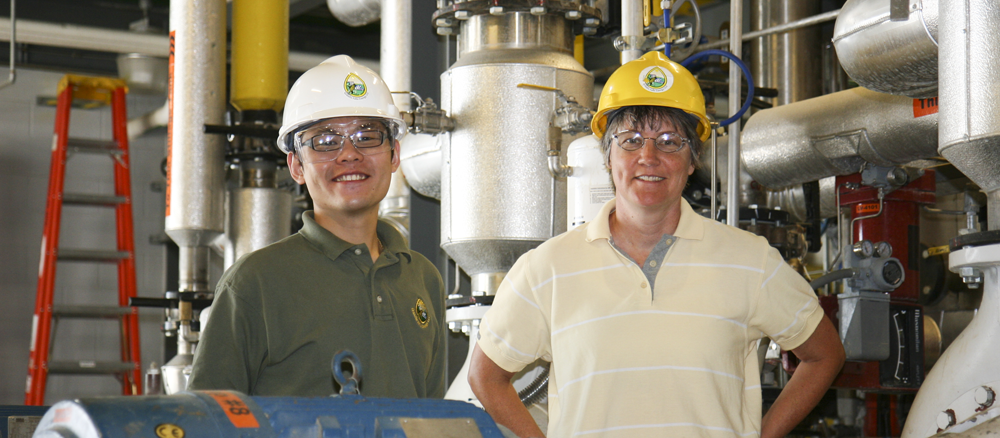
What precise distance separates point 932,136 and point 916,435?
711mm

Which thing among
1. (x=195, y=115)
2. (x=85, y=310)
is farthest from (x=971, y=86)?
(x=85, y=310)

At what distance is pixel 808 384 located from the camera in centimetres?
149

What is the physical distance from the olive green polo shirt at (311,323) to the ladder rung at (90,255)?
13.5 ft

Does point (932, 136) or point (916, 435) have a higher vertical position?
point (932, 136)

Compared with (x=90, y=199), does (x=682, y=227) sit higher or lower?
lower

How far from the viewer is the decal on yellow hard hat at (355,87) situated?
5.19 ft

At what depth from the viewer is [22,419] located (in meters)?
1.65

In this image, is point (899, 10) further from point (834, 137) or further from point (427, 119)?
point (427, 119)

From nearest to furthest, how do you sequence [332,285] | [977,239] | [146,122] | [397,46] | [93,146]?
1. [332,285]
2. [977,239]
3. [397,46]
4. [93,146]
5. [146,122]

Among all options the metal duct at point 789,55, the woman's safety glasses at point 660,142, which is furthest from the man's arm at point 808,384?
the metal duct at point 789,55

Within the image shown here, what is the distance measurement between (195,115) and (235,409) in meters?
2.72

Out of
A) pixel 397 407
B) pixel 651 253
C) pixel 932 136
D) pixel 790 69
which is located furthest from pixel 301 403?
pixel 790 69

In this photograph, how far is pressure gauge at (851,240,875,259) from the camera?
7.68 ft

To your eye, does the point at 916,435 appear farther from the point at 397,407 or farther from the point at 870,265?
the point at 397,407
